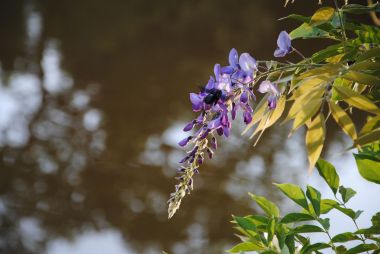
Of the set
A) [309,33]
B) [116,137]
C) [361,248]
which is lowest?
[361,248]

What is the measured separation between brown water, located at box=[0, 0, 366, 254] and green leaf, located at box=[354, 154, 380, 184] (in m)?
1.50

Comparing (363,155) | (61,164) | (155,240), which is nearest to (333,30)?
(363,155)

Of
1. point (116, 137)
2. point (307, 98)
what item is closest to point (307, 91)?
point (307, 98)

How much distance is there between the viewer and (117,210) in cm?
217

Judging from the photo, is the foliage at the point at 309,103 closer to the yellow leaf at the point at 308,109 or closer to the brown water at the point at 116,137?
the yellow leaf at the point at 308,109

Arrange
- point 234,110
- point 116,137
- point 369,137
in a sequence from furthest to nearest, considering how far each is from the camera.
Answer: point 116,137 < point 234,110 < point 369,137

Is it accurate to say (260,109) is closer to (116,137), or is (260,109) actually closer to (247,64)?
(247,64)

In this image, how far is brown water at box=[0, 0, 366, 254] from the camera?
206cm

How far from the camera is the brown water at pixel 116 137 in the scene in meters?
2.06

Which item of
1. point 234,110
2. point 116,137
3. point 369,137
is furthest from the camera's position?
point 116,137

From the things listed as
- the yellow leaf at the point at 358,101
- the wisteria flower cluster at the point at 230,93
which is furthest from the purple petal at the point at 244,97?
the yellow leaf at the point at 358,101

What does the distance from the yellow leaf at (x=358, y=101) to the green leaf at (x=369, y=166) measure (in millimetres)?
116

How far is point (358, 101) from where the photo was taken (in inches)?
15.7

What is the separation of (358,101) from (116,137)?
238cm
